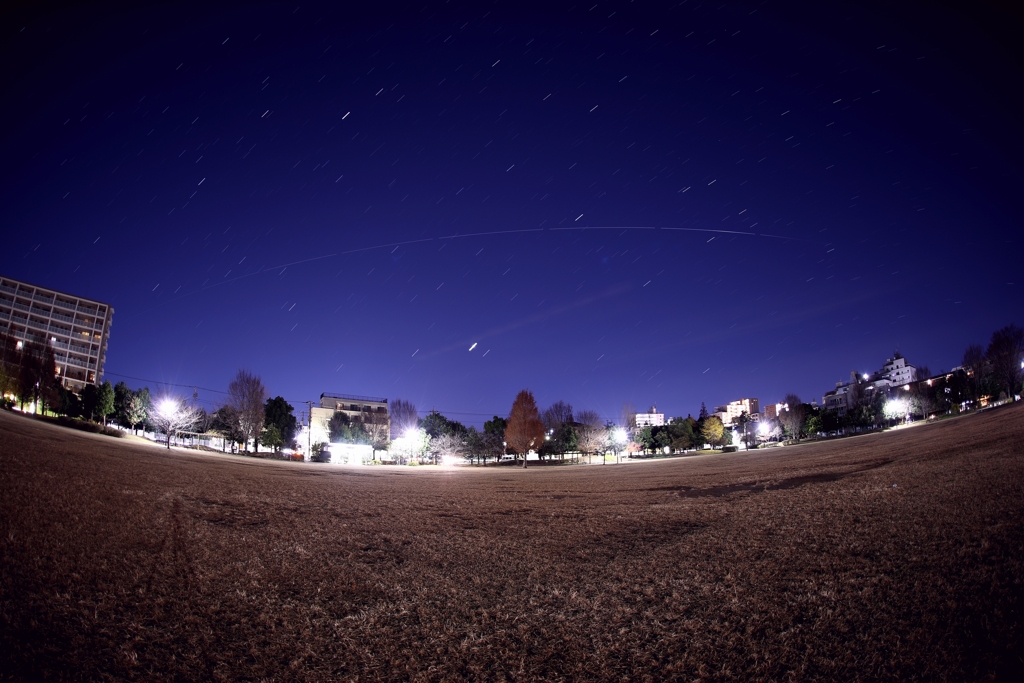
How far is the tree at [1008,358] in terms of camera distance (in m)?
54.2

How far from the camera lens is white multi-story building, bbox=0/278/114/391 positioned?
84.4 m

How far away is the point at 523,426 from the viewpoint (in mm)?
65688

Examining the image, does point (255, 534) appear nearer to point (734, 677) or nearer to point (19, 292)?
point (734, 677)

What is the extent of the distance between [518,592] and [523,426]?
60.1 m

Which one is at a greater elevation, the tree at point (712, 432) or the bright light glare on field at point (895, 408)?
the bright light glare on field at point (895, 408)

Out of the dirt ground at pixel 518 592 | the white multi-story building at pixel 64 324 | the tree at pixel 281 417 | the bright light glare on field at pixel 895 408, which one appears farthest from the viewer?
the white multi-story building at pixel 64 324

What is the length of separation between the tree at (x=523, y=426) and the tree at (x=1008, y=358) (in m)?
66.4

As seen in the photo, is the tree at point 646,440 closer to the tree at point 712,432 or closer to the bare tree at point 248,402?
the tree at point 712,432

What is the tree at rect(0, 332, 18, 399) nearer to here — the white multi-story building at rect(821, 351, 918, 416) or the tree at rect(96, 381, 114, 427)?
the tree at rect(96, 381, 114, 427)

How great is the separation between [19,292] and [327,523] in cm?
12689

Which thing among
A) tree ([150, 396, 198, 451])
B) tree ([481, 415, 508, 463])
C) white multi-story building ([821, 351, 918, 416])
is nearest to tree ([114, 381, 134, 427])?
tree ([150, 396, 198, 451])

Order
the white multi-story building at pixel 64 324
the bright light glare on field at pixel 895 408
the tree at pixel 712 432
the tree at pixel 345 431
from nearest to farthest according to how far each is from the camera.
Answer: the tree at pixel 345 431, the bright light glare on field at pixel 895 408, the white multi-story building at pixel 64 324, the tree at pixel 712 432

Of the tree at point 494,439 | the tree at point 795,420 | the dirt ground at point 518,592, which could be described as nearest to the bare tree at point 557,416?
the tree at point 494,439

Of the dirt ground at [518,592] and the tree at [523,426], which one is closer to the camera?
the dirt ground at [518,592]
